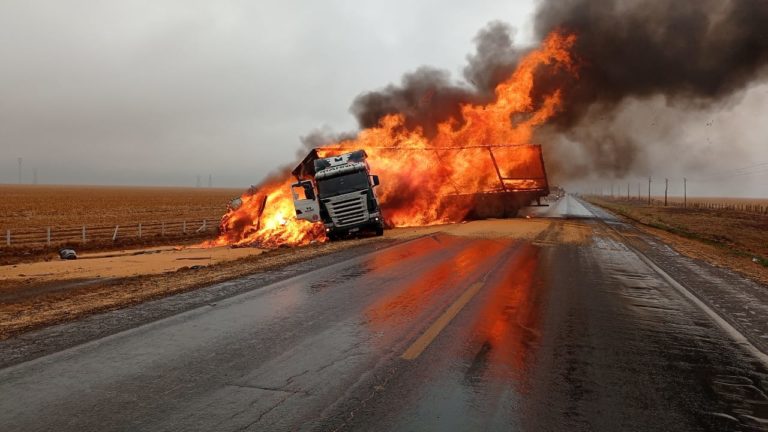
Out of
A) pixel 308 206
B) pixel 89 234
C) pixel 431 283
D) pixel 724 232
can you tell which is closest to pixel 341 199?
pixel 308 206

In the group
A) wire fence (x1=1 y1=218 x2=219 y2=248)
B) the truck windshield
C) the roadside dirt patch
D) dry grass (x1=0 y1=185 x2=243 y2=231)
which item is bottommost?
the roadside dirt patch

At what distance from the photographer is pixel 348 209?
20.7 metres

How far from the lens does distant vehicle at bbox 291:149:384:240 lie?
20562 millimetres

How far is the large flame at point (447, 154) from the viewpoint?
27562mm

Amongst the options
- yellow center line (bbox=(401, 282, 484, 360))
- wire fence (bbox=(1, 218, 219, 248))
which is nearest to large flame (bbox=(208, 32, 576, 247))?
wire fence (bbox=(1, 218, 219, 248))

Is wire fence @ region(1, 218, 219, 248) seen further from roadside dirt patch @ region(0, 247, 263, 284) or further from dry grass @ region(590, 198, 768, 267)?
dry grass @ region(590, 198, 768, 267)

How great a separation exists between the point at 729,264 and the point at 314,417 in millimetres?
15230

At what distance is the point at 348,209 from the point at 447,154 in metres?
10.6

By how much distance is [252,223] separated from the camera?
89.3ft

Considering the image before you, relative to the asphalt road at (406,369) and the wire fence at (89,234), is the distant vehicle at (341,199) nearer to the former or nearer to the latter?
the asphalt road at (406,369)

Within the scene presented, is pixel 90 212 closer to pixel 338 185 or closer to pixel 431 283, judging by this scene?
pixel 338 185

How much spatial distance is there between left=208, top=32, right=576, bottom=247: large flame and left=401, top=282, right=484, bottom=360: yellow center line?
19.8m

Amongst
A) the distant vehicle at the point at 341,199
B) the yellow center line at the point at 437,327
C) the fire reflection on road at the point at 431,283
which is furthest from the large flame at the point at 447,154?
the yellow center line at the point at 437,327

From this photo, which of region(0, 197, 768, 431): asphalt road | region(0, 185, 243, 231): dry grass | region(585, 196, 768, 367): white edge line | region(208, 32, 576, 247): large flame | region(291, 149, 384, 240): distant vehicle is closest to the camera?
region(0, 197, 768, 431): asphalt road
